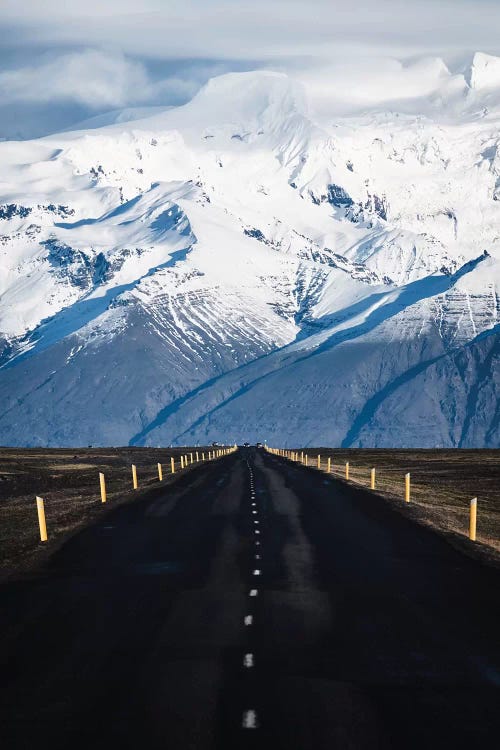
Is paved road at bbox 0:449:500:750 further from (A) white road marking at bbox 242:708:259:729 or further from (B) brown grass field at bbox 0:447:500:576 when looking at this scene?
(B) brown grass field at bbox 0:447:500:576

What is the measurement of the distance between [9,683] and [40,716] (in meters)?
1.81

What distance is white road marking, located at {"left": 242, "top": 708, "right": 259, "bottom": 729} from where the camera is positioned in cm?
1429

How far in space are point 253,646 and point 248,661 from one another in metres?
1.16

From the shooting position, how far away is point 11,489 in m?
68.6

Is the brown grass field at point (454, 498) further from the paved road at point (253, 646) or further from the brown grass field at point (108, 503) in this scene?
the paved road at point (253, 646)

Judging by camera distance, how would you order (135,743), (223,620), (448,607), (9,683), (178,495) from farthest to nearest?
(178,495), (448,607), (223,620), (9,683), (135,743)

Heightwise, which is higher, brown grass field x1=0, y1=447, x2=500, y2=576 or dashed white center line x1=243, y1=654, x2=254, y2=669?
dashed white center line x1=243, y1=654, x2=254, y2=669

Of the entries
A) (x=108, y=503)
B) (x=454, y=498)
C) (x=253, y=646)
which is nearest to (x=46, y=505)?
(x=108, y=503)

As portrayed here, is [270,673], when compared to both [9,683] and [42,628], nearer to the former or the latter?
[9,683]

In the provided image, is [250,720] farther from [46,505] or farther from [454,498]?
[454,498]

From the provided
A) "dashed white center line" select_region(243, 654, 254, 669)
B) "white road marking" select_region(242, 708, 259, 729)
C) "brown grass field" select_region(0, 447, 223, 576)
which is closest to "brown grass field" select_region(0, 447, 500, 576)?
"brown grass field" select_region(0, 447, 223, 576)

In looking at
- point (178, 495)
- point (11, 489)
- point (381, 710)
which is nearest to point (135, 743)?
point (381, 710)

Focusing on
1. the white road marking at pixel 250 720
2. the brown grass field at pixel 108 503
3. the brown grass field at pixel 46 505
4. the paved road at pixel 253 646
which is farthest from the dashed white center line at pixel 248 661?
the brown grass field at pixel 108 503

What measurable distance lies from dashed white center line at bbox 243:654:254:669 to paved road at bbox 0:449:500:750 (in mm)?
33
